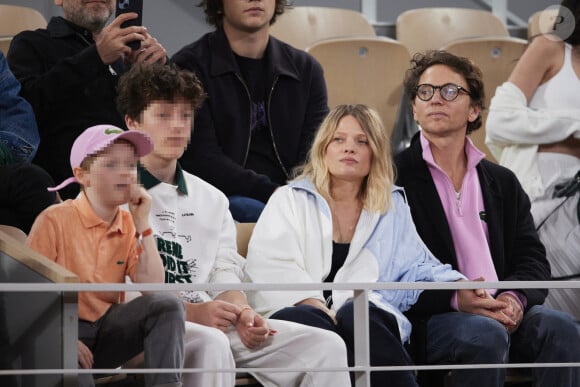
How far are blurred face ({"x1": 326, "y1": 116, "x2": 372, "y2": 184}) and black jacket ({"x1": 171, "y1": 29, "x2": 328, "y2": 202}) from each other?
0.33 metres

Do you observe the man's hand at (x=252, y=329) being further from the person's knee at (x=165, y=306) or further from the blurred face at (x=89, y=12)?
the blurred face at (x=89, y=12)

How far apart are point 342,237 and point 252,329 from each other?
1.31 ft

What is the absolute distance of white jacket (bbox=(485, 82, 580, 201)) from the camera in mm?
2906

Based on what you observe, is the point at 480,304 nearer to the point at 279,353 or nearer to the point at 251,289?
the point at 279,353

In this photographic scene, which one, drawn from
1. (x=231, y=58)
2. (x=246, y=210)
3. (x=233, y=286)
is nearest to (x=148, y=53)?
(x=231, y=58)

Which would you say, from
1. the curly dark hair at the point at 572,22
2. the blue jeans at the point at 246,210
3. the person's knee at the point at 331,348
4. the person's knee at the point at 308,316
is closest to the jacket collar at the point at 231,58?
the blue jeans at the point at 246,210

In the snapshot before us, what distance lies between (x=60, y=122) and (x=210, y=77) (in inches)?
18.0

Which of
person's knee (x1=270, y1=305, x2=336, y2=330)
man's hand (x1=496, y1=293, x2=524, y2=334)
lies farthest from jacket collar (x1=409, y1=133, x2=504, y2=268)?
person's knee (x1=270, y1=305, x2=336, y2=330)

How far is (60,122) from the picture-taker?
2.67m

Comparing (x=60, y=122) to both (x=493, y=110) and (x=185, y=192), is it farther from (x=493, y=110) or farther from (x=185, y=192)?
(x=493, y=110)

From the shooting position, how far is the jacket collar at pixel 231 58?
2922 mm

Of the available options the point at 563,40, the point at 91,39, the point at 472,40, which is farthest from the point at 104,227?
the point at 472,40

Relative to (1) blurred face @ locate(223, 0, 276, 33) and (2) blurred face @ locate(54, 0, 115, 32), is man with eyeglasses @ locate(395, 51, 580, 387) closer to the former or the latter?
(1) blurred face @ locate(223, 0, 276, 33)

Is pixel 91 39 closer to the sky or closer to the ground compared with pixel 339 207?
closer to the sky
